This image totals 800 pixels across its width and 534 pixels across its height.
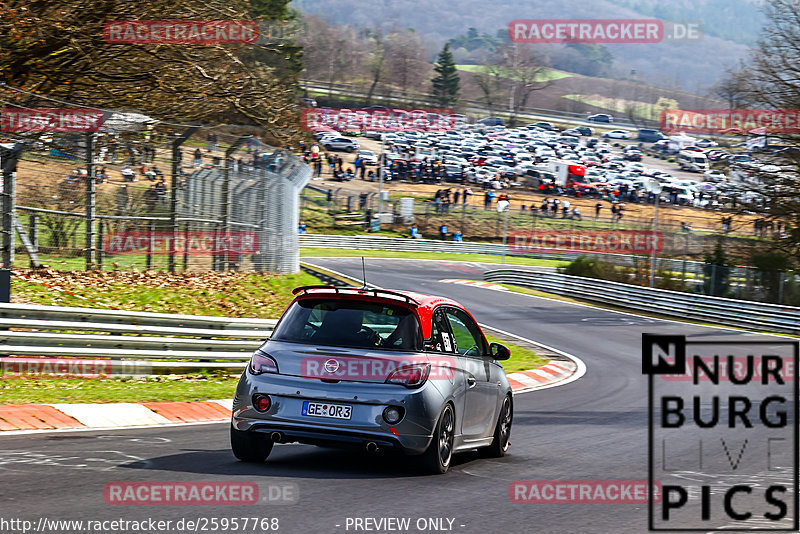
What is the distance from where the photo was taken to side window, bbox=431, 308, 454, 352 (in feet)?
26.5

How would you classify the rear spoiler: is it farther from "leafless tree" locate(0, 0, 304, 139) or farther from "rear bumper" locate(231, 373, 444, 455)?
"leafless tree" locate(0, 0, 304, 139)

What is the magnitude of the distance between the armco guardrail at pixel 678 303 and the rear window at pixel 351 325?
2919 centimetres

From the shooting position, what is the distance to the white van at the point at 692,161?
9656 centimetres

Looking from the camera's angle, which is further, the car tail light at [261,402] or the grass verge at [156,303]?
the grass verge at [156,303]

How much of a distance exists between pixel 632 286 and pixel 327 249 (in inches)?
915

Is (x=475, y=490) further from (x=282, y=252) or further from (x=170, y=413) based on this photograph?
(x=282, y=252)

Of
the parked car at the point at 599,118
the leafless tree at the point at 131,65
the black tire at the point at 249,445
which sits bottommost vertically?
the black tire at the point at 249,445

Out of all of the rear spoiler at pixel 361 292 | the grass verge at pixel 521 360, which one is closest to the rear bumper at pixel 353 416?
the rear spoiler at pixel 361 292

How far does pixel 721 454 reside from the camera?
404 inches

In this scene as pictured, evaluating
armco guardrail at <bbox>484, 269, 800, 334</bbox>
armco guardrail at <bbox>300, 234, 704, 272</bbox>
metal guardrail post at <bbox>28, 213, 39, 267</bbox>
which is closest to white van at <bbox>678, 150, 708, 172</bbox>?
armco guardrail at <bbox>300, 234, 704, 272</bbox>

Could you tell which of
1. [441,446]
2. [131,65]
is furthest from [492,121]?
[441,446]

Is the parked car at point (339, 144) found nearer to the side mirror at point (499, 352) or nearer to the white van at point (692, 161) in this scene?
the white van at point (692, 161)

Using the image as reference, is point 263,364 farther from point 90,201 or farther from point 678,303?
point 678,303

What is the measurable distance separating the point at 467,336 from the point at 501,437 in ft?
3.80
